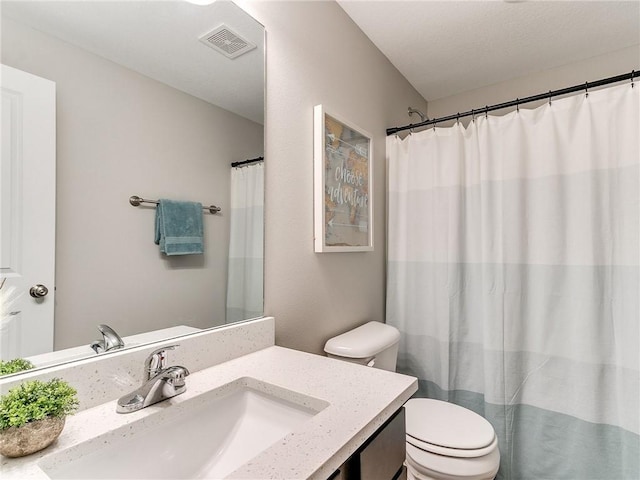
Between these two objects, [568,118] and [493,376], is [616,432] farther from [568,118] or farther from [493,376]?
[568,118]

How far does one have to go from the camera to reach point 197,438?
0.77 metres

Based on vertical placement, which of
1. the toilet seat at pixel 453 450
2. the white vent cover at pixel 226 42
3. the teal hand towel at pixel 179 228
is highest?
the white vent cover at pixel 226 42

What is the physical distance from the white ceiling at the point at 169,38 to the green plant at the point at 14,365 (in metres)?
0.68

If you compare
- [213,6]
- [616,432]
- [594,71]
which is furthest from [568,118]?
[213,6]

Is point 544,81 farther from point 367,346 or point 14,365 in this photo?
point 14,365

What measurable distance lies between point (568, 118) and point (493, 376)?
1.27 meters

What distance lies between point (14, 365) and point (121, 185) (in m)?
0.43

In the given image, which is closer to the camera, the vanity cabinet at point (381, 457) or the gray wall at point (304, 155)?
the vanity cabinet at point (381, 457)

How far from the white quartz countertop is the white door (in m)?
0.21

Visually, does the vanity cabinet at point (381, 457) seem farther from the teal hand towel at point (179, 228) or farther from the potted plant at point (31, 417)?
the teal hand towel at point (179, 228)

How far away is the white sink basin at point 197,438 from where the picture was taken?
60 centimetres

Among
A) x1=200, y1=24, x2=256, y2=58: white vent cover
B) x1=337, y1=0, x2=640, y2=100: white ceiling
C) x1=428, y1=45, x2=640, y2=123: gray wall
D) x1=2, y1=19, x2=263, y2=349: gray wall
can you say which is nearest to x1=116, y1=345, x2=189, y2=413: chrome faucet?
x1=2, y1=19, x2=263, y2=349: gray wall

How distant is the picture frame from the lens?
4.55ft

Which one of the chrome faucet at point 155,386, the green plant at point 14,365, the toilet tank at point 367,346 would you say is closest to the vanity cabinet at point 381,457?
the chrome faucet at point 155,386
